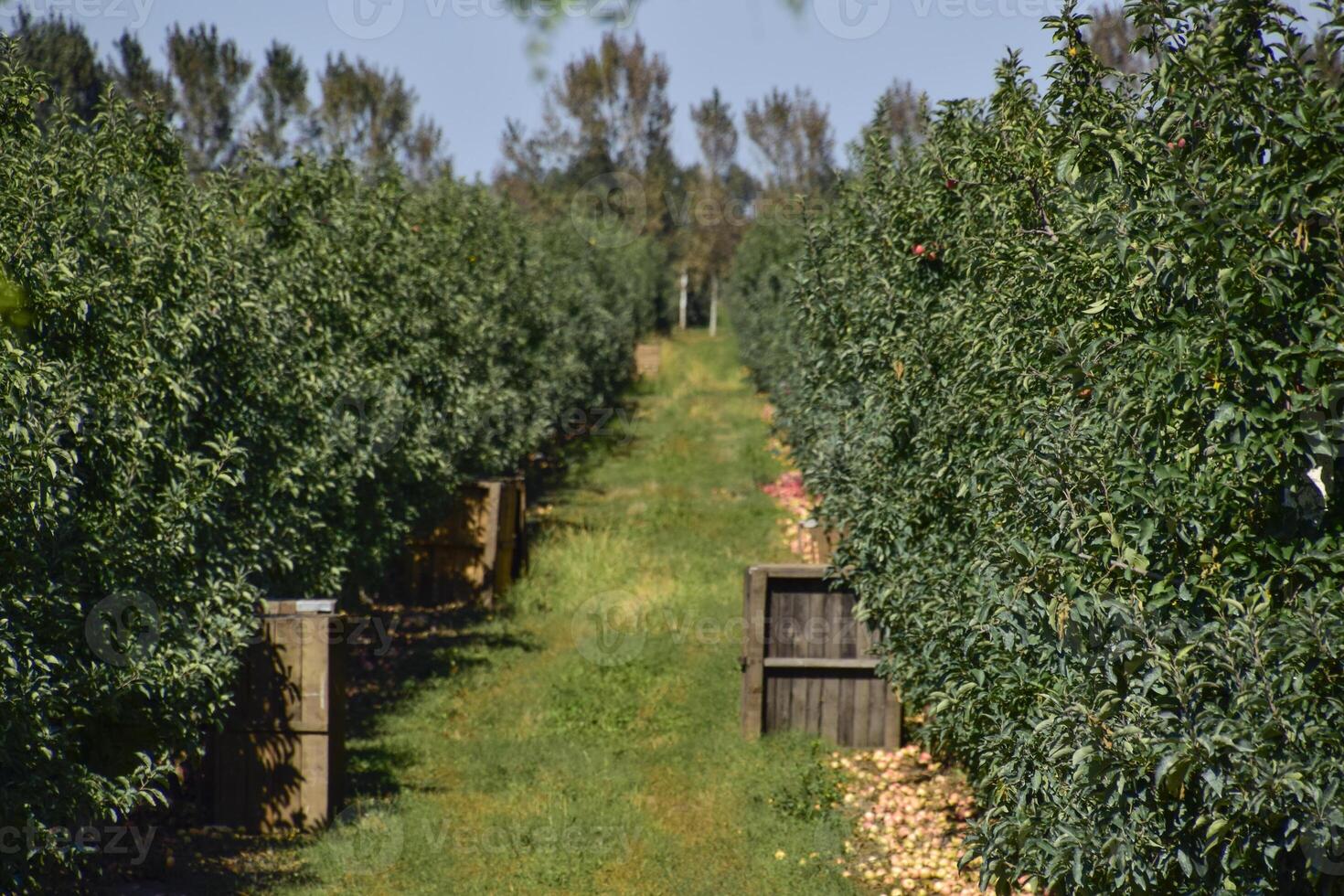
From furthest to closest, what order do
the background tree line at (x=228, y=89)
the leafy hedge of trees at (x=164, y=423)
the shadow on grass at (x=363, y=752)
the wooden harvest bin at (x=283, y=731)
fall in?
the background tree line at (x=228, y=89) < the wooden harvest bin at (x=283, y=731) < the shadow on grass at (x=363, y=752) < the leafy hedge of trees at (x=164, y=423)

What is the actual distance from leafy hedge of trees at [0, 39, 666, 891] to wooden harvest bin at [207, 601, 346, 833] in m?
0.32

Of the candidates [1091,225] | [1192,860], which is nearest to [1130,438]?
[1091,225]

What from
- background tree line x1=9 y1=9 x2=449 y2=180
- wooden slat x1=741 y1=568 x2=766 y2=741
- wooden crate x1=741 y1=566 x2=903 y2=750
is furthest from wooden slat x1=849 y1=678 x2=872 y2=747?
background tree line x1=9 y1=9 x2=449 y2=180

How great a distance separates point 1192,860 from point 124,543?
599 cm

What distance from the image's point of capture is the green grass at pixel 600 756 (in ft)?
28.5

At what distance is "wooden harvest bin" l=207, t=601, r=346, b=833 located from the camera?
9406mm

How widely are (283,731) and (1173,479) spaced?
7.29 m

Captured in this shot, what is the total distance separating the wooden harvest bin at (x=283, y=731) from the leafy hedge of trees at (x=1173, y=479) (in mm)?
5215

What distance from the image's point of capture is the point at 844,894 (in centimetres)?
823

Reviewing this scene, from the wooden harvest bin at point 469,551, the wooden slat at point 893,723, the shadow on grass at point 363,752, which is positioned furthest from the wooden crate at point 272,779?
the wooden harvest bin at point 469,551

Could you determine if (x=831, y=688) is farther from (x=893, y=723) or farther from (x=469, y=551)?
(x=469, y=551)

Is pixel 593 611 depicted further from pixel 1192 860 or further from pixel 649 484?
pixel 1192 860

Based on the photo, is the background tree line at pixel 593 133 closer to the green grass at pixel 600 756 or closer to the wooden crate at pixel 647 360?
the wooden crate at pixel 647 360

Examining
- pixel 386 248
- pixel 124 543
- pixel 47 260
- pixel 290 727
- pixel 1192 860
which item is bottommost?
pixel 290 727
